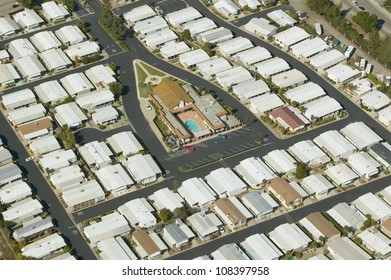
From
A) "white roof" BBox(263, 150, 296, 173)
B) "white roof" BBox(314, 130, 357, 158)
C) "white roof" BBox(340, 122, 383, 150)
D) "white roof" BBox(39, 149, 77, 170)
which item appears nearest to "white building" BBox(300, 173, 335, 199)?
"white roof" BBox(263, 150, 296, 173)

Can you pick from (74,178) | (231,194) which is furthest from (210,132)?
(74,178)

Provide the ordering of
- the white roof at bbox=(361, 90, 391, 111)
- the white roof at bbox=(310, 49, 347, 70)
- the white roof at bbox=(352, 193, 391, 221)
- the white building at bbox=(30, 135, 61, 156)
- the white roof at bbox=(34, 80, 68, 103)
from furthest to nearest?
the white roof at bbox=(310, 49, 347, 70)
the white roof at bbox=(34, 80, 68, 103)
the white roof at bbox=(361, 90, 391, 111)
the white building at bbox=(30, 135, 61, 156)
the white roof at bbox=(352, 193, 391, 221)

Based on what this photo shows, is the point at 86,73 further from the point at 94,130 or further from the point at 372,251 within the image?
the point at 372,251

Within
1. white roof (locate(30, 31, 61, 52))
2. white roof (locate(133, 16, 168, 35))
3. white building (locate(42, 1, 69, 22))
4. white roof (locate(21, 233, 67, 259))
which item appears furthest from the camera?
white building (locate(42, 1, 69, 22))

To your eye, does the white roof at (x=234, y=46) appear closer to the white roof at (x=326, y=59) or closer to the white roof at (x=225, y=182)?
the white roof at (x=326, y=59)

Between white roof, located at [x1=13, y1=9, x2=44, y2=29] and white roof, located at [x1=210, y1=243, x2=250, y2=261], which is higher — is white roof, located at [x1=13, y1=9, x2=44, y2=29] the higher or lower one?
the higher one

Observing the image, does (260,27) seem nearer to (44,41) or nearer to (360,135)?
(360,135)

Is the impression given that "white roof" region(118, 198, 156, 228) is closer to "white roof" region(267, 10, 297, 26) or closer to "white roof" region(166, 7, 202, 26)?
"white roof" region(166, 7, 202, 26)
